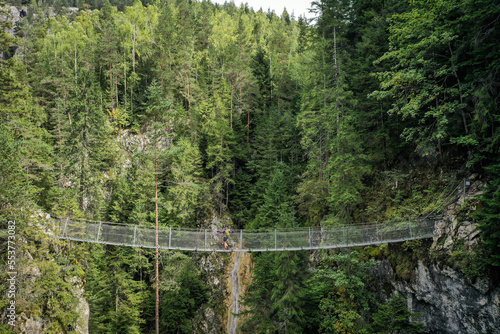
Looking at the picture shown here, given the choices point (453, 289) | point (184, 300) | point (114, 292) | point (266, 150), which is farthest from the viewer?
point (266, 150)

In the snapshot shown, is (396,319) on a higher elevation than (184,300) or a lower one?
higher

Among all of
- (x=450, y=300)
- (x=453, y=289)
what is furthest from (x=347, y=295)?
(x=453, y=289)

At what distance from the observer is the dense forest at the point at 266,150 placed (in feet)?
31.0

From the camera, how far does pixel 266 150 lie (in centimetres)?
2070

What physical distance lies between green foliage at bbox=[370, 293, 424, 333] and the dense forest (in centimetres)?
4

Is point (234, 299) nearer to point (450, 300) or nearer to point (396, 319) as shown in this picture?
point (396, 319)

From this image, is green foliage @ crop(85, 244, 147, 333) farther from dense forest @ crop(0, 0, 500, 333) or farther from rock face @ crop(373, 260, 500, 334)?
rock face @ crop(373, 260, 500, 334)

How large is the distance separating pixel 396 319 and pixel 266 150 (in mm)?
13198

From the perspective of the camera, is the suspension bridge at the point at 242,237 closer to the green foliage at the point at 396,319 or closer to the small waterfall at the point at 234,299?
the green foliage at the point at 396,319

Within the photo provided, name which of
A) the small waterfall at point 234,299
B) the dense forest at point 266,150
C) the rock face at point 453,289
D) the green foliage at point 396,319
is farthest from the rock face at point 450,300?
the small waterfall at point 234,299

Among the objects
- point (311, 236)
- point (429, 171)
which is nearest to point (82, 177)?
point (311, 236)

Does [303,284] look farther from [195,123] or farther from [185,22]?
[185,22]

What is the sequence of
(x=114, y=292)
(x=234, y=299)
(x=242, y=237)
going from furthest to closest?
(x=234, y=299) → (x=114, y=292) → (x=242, y=237)

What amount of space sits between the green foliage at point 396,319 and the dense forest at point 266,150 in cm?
4
